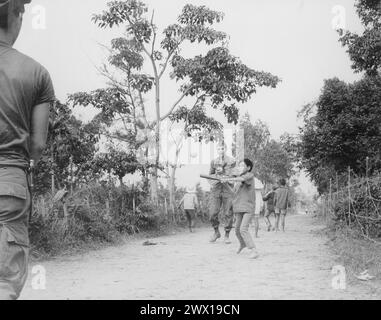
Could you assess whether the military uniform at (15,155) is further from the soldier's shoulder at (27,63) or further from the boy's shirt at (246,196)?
the boy's shirt at (246,196)

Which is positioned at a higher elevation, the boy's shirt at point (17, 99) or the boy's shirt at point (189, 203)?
the boy's shirt at point (17, 99)

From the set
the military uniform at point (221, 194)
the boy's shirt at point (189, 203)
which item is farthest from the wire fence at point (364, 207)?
the boy's shirt at point (189, 203)

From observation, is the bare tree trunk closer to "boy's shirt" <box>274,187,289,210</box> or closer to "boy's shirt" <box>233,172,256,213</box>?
"boy's shirt" <box>274,187,289,210</box>

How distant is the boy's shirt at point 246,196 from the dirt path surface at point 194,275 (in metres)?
0.82

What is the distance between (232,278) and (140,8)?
12.5m

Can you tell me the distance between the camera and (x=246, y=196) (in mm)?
8930

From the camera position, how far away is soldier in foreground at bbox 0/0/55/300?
261 cm

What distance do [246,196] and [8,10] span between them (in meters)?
6.57

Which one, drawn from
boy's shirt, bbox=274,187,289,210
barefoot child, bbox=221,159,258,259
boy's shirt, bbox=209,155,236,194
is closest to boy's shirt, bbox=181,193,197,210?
boy's shirt, bbox=274,187,289,210

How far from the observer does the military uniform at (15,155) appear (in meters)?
2.60

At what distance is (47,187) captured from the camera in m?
12.9

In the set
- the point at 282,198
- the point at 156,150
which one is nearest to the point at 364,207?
the point at 282,198

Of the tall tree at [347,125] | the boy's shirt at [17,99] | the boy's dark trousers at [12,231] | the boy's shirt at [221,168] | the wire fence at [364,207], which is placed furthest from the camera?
the tall tree at [347,125]
